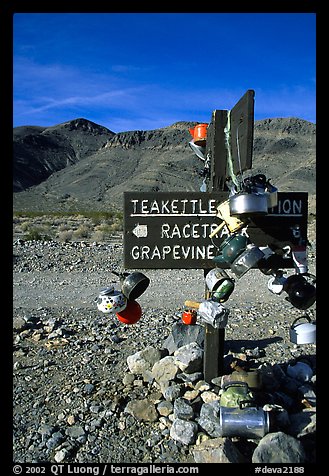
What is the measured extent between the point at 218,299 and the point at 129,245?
0.73 m

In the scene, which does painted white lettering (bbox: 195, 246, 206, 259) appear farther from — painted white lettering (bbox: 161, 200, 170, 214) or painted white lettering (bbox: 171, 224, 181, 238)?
painted white lettering (bbox: 161, 200, 170, 214)

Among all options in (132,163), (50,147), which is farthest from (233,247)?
(50,147)

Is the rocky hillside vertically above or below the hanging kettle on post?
above

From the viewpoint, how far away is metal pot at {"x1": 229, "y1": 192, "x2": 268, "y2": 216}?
2381mm

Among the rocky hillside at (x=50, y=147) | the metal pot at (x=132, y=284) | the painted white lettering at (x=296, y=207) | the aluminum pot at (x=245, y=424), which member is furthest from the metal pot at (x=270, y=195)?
the rocky hillside at (x=50, y=147)

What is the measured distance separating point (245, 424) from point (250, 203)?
1.33 metres

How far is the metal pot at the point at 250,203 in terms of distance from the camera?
238cm

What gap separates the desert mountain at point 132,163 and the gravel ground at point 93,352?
1771 inches

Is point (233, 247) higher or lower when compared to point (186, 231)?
lower

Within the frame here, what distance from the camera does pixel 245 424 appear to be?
8.16 feet

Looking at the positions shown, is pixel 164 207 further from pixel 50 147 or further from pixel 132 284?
pixel 50 147

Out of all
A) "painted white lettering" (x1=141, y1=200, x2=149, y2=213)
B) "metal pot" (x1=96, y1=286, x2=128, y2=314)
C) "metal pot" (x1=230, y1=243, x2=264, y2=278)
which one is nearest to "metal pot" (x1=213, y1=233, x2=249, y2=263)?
"metal pot" (x1=230, y1=243, x2=264, y2=278)

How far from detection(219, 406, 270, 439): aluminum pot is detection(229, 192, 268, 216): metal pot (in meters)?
1.22

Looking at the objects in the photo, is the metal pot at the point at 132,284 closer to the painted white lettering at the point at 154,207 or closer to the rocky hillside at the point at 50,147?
the painted white lettering at the point at 154,207
